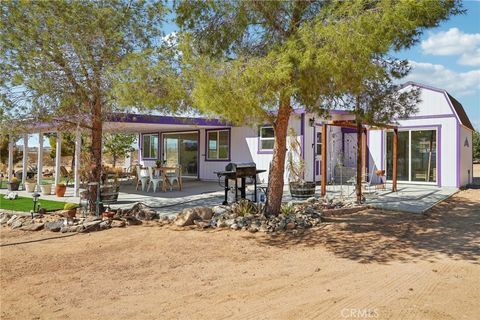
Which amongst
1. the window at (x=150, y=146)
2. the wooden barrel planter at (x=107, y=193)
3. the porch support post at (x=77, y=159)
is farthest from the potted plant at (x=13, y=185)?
the window at (x=150, y=146)

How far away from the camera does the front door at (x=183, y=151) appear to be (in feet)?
59.0

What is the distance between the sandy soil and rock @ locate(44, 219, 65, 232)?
19cm

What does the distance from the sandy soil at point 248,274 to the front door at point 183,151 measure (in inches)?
411

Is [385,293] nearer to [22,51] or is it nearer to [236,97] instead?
[236,97]

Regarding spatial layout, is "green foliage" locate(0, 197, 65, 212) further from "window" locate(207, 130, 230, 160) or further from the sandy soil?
"window" locate(207, 130, 230, 160)

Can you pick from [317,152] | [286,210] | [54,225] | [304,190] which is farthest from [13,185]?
[317,152]

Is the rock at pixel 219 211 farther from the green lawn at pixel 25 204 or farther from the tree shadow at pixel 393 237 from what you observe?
the green lawn at pixel 25 204

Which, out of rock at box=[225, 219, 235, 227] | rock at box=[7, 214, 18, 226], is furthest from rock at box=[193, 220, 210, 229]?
rock at box=[7, 214, 18, 226]

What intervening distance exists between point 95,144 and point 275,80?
16.9 ft

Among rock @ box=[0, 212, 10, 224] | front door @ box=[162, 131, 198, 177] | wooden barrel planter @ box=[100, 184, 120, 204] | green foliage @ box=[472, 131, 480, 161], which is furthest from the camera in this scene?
green foliage @ box=[472, 131, 480, 161]

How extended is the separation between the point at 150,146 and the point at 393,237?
15.0m

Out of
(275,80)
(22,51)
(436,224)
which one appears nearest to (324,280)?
(275,80)

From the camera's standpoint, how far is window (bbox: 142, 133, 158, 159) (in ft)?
63.9

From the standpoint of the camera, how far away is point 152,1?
8453 millimetres
